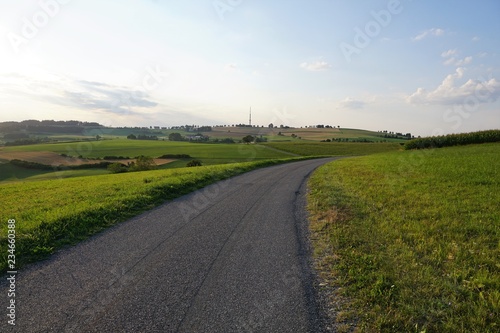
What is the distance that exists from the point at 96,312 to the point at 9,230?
18.8 ft

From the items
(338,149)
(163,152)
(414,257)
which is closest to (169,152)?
(163,152)

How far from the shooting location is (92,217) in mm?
9984

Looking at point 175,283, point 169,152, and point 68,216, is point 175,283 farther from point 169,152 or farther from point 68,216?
point 169,152

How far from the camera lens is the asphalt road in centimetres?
436

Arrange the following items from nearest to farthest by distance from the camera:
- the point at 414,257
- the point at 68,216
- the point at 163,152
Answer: the point at 414,257 → the point at 68,216 → the point at 163,152

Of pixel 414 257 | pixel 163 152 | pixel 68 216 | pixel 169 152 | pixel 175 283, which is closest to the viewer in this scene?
pixel 175 283

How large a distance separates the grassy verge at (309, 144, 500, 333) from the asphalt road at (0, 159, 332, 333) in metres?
0.80

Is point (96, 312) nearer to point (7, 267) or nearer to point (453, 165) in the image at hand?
point (7, 267)

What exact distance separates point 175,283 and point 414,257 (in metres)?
5.37

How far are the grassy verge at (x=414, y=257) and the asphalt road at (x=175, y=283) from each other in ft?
2.63

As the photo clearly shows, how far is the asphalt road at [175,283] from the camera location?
436 cm

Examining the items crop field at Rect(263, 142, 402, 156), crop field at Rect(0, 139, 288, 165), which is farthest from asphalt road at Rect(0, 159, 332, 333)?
crop field at Rect(263, 142, 402, 156)

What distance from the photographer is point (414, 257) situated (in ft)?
21.9

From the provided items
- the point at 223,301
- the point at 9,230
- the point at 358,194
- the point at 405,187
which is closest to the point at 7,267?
the point at 9,230
